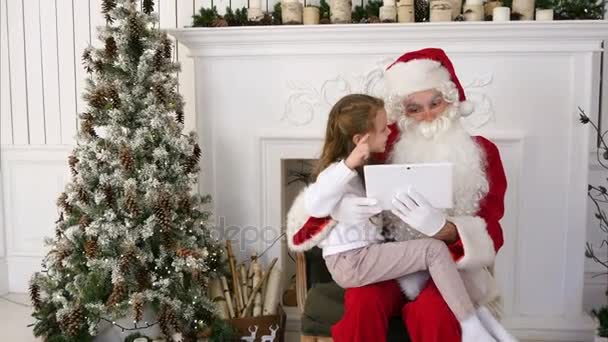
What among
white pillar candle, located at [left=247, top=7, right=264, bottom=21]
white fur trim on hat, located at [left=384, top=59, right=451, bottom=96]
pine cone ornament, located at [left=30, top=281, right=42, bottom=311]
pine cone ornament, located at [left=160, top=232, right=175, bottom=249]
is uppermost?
white pillar candle, located at [left=247, top=7, right=264, bottom=21]

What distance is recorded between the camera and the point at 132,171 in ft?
8.68

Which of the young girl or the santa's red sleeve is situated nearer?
the young girl

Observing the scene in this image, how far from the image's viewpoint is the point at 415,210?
6.57 ft

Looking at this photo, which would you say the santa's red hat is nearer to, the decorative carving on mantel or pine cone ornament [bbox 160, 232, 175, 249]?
the decorative carving on mantel

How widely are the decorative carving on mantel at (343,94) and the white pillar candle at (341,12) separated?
28 centimetres

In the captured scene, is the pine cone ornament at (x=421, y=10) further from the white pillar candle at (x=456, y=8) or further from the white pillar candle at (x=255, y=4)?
the white pillar candle at (x=255, y=4)

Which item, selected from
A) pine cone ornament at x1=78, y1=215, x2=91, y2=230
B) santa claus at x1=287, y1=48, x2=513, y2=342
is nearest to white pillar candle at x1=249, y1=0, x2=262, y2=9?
santa claus at x1=287, y1=48, x2=513, y2=342

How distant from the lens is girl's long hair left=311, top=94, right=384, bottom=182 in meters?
2.07

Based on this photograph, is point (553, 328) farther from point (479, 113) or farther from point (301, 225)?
point (301, 225)

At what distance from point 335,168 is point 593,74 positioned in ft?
6.12

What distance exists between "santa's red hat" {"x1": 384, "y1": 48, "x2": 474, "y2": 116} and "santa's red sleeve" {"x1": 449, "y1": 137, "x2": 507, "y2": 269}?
25cm

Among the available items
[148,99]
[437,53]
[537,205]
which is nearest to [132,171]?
[148,99]

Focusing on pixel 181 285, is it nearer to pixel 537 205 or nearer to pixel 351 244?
pixel 351 244

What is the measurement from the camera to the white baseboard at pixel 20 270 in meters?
3.69
